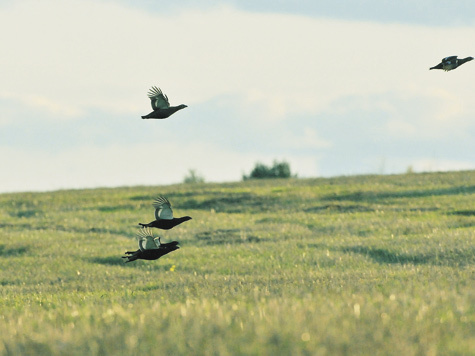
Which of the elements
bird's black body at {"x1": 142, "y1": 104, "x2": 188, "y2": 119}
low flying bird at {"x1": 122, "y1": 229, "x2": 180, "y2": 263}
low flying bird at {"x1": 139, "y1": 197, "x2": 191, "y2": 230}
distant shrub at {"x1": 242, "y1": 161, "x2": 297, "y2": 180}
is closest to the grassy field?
low flying bird at {"x1": 122, "y1": 229, "x2": 180, "y2": 263}

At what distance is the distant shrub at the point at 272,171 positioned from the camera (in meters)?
55.7

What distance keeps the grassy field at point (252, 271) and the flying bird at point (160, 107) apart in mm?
2379

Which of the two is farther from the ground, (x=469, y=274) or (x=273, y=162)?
(x=273, y=162)

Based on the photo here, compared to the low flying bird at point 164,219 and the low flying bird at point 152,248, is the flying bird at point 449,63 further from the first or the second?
the low flying bird at point 152,248

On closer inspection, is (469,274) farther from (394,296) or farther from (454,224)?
(454,224)

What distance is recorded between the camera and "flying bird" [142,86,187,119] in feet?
30.7

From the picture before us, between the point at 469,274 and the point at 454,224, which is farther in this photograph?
the point at 454,224

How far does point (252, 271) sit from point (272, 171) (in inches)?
1520

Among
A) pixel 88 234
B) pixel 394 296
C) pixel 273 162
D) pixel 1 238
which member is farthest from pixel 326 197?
pixel 394 296

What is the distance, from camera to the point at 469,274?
1323 cm

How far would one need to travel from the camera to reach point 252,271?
17.4 m

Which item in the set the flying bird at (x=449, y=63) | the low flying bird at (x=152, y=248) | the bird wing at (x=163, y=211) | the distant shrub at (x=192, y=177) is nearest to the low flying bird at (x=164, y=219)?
the bird wing at (x=163, y=211)

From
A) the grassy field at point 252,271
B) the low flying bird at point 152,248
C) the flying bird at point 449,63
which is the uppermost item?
the flying bird at point 449,63

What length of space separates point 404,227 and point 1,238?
A: 13.9 metres
